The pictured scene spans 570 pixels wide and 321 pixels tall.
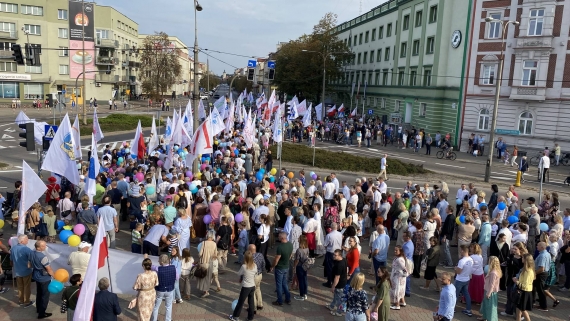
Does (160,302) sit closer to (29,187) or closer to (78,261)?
(78,261)

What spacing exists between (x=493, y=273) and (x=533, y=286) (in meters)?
1.60

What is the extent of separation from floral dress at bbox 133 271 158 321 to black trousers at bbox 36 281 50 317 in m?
1.99

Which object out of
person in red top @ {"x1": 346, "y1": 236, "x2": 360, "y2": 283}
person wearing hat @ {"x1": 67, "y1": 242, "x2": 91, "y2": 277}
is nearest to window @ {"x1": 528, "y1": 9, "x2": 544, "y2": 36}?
person in red top @ {"x1": 346, "y1": 236, "x2": 360, "y2": 283}

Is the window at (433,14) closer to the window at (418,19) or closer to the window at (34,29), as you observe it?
the window at (418,19)

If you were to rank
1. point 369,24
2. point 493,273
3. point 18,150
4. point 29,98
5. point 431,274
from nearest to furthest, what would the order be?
point 493,273, point 431,274, point 18,150, point 369,24, point 29,98

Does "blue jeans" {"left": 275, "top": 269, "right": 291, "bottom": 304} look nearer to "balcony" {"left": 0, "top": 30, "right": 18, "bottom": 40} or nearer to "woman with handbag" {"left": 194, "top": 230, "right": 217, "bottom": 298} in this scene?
"woman with handbag" {"left": 194, "top": 230, "right": 217, "bottom": 298}

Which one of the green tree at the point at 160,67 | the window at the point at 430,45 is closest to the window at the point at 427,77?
the window at the point at 430,45

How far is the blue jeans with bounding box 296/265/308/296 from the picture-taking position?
9.21 m

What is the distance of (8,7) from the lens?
202ft

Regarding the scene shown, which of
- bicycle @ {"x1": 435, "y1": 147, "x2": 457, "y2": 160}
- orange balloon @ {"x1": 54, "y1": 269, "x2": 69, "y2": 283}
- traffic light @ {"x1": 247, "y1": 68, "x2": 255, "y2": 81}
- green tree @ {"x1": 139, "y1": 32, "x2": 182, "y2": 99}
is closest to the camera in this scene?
orange balloon @ {"x1": 54, "y1": 269, "x2": 69, "y2": 283}

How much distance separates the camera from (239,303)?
27.5 ft

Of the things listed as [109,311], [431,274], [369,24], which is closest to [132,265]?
[109,311]

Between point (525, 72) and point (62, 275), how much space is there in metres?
32.9

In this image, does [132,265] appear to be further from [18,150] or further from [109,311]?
[18,150]
